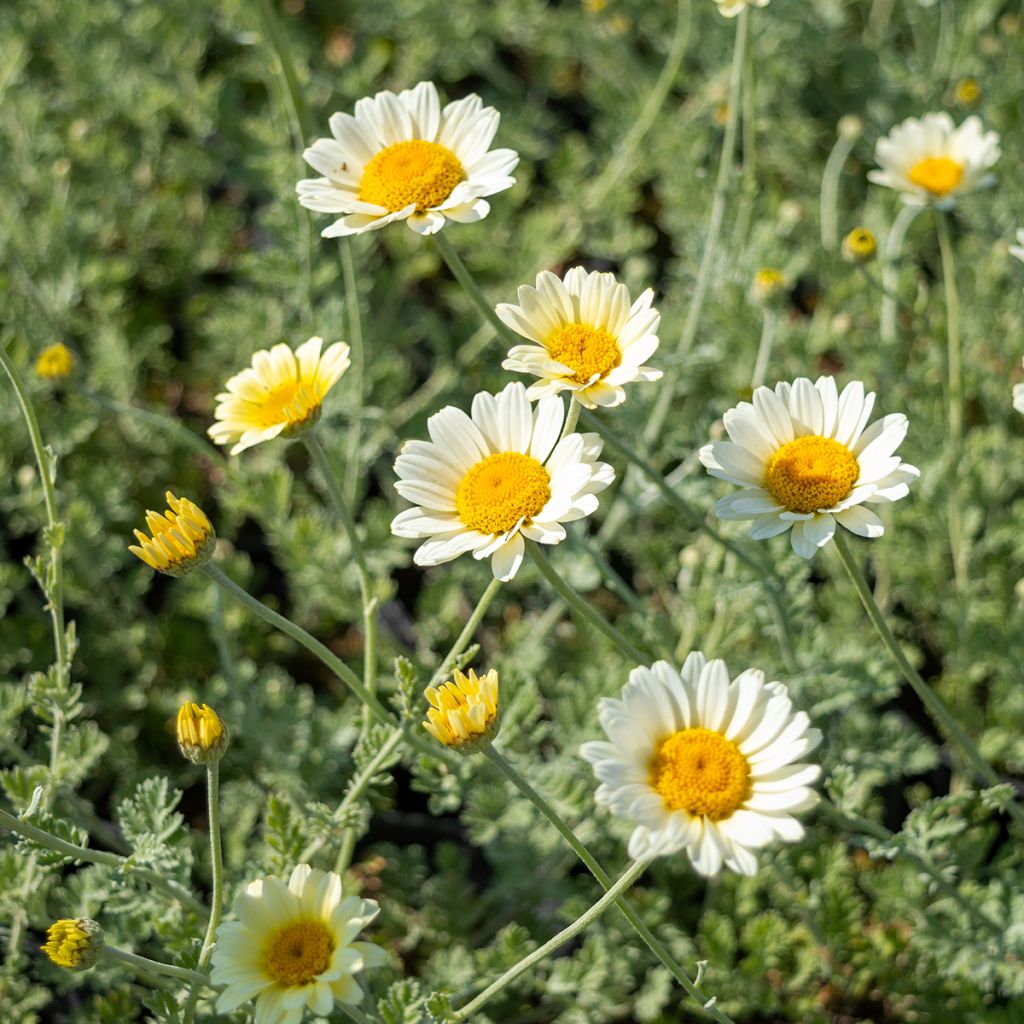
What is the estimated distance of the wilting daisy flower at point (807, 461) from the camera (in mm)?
1544

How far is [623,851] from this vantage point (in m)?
2.37

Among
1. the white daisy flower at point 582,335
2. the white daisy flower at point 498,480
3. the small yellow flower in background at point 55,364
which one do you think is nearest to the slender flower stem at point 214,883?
the white daisy flower at point 498,480

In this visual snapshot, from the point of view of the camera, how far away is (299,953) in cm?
152

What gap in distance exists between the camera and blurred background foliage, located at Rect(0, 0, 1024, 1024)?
2113mm

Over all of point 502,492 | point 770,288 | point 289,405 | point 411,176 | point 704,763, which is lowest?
point 704,763

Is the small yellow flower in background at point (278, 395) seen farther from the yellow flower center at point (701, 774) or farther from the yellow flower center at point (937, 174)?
the yellow flower center at point (937, 174)

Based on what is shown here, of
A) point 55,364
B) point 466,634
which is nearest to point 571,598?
point 466,634

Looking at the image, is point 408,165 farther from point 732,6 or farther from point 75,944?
point 75,944

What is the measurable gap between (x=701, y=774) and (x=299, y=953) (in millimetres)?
597

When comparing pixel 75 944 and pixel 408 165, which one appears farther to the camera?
pixel 408 165

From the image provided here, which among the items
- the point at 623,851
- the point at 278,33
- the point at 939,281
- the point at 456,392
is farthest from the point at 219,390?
the point at 939,281

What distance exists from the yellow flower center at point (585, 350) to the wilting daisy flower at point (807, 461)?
0.19 meters

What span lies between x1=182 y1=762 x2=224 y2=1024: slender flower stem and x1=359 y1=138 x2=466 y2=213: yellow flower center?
90cm

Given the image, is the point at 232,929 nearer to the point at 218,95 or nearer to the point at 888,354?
the point at 888,354
